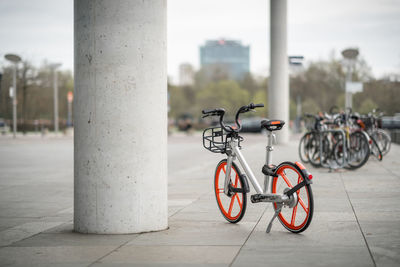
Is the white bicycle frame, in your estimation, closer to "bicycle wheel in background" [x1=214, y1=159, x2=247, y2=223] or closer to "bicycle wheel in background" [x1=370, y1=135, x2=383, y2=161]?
"bicycle wheel in background" [x1=214, y1=159, x2=247, y2=223]

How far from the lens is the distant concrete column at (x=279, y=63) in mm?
23922

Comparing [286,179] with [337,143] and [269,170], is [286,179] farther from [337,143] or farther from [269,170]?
[337,143]

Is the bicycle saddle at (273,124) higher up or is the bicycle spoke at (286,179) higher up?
the bicycle saddle at (273,124)

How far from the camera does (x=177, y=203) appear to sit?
8.54m

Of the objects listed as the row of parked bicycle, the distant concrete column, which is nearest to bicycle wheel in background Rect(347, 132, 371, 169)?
the row of parked bicycle

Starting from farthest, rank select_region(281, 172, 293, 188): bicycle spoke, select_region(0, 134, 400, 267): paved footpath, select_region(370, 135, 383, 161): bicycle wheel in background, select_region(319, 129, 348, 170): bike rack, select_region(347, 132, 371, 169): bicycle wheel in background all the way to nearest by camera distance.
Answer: select_region(370, 135, 383, 161): bicycle wheel in background < select_region(347, 132, 371, 169): bicycle wheel in background < select_region(319, 129, 348, 170): bike rack < select_region(281, 172, 293, 188): bicycle spoke < select_region(0, 134, 400, 267): paved footpath

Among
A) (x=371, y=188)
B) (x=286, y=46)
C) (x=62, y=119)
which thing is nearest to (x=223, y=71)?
(x=62, y=119)

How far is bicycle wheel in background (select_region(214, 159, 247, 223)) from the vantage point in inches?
260

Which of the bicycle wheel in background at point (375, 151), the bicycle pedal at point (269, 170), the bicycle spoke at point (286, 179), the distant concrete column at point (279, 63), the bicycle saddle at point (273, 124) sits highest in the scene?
the distant concrete column at point (279, 63)

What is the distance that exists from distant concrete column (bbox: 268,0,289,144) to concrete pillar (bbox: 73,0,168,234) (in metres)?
18.1

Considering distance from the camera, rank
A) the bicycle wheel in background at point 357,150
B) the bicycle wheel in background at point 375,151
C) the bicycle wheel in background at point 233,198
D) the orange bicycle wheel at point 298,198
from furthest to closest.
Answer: the bicycle wheel in background at point 375,151 < the bicycle wheel in background at point 357,150 < the bicycle wheel in background at point 233,198 < the orange bicycle wheel at point 298,198

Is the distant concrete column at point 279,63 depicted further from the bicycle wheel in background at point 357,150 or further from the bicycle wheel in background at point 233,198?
the bicycle wheel in background at point 233,198

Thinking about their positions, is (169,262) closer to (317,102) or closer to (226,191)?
(226,191)

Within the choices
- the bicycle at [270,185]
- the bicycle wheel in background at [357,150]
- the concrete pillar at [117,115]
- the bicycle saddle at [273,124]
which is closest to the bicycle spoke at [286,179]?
the bicycle at [270,185]
